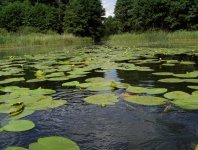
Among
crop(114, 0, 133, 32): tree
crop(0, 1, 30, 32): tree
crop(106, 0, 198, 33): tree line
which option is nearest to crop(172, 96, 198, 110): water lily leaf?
crop(106, 0, 198, 33): tree line

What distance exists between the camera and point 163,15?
3478cm

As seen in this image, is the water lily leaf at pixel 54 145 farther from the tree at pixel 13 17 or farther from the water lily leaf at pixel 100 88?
the tree at pixel 13 17

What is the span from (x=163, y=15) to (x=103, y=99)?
32264 millimetres

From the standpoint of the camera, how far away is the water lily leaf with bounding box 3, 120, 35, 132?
10.5ft

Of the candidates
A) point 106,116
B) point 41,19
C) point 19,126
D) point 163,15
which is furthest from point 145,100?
point 41,19

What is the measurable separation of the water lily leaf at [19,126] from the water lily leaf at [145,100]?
153cm

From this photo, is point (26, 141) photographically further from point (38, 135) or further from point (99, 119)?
point (99, 119)

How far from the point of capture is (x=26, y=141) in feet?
9.70

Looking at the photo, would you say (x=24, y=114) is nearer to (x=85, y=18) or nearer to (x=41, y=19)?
(x=85, y=18)

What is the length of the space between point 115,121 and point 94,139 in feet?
1.87

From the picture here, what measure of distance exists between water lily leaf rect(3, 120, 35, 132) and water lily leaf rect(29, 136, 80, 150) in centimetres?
55

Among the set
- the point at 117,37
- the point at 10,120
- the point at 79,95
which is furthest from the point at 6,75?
the point at 117,37

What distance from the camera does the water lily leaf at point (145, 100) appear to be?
4.00m

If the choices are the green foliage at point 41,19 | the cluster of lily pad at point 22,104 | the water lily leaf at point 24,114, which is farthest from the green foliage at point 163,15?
the water lily leaf at point 24,114
